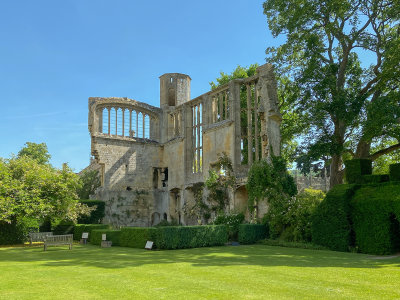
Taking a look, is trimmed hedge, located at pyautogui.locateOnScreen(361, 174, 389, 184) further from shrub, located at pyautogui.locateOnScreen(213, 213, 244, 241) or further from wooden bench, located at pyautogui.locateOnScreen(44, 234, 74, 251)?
wooden bench, located at pyautogui.locateOnScreen(44, 234, 74, 251)

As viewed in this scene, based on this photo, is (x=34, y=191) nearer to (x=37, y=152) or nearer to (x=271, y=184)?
(x=271, y=184)

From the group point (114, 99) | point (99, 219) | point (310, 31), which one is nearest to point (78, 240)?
point (99, 219)

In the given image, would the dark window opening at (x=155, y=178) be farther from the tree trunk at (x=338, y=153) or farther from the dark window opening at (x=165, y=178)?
the tree trunk at (x=338, y=153)

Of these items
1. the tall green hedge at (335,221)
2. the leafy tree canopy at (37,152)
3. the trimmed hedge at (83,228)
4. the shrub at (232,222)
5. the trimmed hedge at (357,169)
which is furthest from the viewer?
the leafy tree canopy at (37,152)

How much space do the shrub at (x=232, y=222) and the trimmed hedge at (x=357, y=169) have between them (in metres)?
6.00

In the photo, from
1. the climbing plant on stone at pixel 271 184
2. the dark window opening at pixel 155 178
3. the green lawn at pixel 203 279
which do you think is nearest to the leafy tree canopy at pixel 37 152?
the dark window opening at pixel 155 178

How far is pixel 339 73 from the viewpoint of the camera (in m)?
23.2

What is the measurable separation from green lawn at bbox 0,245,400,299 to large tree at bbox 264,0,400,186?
35.7ft

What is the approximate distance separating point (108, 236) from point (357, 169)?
12.1 meters

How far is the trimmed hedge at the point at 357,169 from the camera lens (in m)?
17.1

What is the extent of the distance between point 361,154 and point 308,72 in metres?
5.56

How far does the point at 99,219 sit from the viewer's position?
3014 cm

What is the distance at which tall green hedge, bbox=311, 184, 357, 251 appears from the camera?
1545cm

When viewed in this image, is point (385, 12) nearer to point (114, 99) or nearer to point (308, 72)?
point (308, 72)
